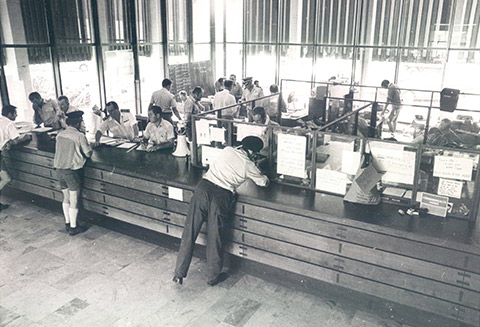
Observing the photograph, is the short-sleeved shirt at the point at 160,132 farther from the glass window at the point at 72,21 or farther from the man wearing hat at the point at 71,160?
the glass window at the point at 72,21

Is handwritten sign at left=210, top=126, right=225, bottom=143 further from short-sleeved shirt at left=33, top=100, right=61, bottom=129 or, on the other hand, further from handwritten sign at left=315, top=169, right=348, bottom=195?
short-sleeved shirt at left=33, top=100, right=61, bottom=129

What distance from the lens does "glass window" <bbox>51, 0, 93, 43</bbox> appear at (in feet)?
26.2

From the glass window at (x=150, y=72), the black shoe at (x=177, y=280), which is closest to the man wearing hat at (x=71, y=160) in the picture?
the black shoe at (x=177, y=280)

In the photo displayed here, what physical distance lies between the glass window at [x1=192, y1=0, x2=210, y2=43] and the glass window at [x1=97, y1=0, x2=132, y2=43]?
2518mm

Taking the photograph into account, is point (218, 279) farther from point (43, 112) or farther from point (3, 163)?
point (43, 112)

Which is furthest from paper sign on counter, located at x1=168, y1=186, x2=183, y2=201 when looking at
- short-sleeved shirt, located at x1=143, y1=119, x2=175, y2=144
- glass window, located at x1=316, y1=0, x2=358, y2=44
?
glass window, located at x1=316, y1=0, x2=358, y2=44

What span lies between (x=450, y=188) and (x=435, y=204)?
177mm

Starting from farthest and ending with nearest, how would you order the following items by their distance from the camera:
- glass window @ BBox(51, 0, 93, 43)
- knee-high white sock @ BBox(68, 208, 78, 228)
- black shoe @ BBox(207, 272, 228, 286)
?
glass window @ BBox(51, 0, 93, 43) → knee-high white sock @ BBox(68, 208, 78, 228) → black shoe @ BBox(207, 272, 228, 286)

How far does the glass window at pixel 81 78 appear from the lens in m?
8.36

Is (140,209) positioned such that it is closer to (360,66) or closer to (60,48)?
(60,48)

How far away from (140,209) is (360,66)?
7861 millimetres

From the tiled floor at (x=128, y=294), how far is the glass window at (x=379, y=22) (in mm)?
8000

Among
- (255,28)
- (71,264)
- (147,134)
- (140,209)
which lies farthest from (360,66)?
(71,264)

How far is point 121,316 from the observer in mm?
3744
